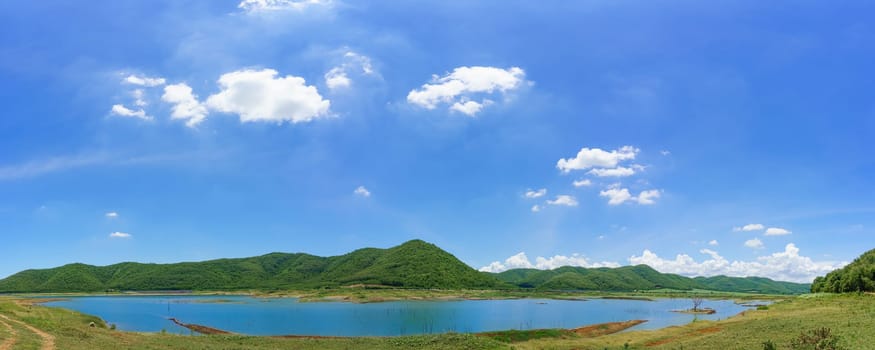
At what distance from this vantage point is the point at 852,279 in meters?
83.1

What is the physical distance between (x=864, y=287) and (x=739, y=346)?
61.9 meters

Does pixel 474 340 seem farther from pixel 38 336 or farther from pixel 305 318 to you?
pixel 305 318

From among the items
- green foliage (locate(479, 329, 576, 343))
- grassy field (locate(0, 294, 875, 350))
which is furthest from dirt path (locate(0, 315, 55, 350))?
green foliage (locate(479, 329, 576, 343))

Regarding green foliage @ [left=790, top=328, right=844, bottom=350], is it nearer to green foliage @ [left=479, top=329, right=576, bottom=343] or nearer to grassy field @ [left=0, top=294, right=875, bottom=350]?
grassy field @ [left=0, top=294, right=875, bottom=350]

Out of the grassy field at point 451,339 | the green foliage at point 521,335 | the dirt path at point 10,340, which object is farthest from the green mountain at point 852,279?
the dirt path at point 10,340

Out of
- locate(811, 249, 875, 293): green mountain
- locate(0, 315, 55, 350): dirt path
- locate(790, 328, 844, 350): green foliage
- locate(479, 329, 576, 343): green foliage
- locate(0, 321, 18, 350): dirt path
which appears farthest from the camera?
locate(811, 249, 875, 293): green mountain

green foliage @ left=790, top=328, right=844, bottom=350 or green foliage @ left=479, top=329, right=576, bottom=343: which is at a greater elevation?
green foliage @ left=790, top=328, right=844, bottom=350

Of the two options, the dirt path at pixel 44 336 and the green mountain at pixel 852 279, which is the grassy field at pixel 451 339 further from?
the green mountain at pixel 852 279

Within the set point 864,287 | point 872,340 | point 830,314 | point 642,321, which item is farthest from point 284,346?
point 864,287

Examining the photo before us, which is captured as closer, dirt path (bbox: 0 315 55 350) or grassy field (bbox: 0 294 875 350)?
dirt path (bbox: 0 315 55 350)

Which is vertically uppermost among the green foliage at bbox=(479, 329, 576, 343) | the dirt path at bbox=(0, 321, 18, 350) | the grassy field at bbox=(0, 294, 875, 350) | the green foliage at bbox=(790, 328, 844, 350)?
the green foliage at bbox=(790, 328, 844, 350)

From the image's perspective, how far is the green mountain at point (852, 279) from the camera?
79.1 metres

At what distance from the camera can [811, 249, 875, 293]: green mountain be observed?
79125mm

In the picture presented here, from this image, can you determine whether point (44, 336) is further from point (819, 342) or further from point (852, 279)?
point (852, 279)
